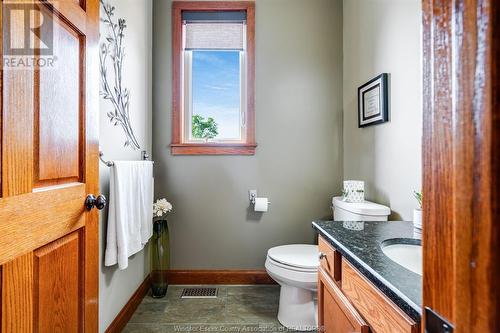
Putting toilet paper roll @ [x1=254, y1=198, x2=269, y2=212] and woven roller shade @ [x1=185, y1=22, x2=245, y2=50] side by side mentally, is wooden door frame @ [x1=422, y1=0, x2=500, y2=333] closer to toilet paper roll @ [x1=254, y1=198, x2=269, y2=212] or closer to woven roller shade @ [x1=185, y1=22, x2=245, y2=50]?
toilet paper roll @ [x1=254, y1=198, x2=269, y2=212]

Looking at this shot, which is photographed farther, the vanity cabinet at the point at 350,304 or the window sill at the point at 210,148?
the window sill at the point at 210,148

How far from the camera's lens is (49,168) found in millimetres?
833

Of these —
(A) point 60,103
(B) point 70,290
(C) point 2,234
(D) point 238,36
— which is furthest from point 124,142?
(D) point 238,36

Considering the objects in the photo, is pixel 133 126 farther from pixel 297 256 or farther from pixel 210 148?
pixel 297 256

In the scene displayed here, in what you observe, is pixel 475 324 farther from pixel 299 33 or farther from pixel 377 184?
pixel 299 33

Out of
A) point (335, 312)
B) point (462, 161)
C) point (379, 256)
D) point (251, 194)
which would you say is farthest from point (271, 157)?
point (462, 161)

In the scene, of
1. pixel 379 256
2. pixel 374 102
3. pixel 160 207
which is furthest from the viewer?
pixel 160 207

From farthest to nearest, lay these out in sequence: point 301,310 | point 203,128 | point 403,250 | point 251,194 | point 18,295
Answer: point 203,128 → point 251,194 → point 301,310 → point 403,250 → point 18,295

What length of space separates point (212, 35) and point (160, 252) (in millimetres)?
1837

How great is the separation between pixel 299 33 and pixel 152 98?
53.6 inches

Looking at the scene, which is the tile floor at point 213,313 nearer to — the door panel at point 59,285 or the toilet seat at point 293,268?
the toilet seat at point 293,268

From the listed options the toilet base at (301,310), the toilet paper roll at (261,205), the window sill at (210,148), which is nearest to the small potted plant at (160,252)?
the window sill at (210,148)

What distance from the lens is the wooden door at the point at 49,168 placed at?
0.68 meters

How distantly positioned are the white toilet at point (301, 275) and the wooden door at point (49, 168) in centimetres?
100
